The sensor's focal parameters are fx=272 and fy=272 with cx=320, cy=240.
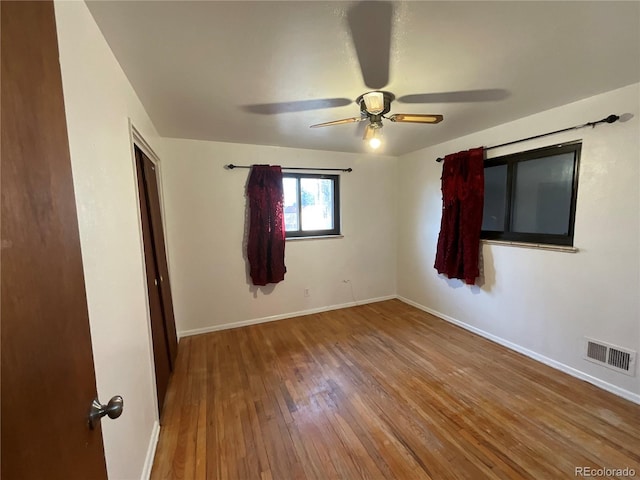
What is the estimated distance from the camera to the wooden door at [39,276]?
1.35 feet

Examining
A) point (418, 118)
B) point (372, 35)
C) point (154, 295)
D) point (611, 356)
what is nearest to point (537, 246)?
point (611, 356)

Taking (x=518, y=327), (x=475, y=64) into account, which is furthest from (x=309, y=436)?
(x=475, y=64)

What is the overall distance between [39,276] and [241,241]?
9.33ft

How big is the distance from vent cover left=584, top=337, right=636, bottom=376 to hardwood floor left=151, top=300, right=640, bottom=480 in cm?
21

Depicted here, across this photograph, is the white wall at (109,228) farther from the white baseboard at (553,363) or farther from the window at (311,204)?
the white baseboard at (553,363)

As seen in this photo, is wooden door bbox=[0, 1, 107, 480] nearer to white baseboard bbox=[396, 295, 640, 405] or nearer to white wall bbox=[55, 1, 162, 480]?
white wall bbox=[55, 1, 162, 480]

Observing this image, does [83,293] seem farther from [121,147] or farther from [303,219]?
[303,219]

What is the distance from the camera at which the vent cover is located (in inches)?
77.0

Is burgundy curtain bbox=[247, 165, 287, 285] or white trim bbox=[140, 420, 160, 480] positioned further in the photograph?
burgundy curtain bbox=[247, 165, 287, 285]

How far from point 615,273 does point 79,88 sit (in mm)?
3329

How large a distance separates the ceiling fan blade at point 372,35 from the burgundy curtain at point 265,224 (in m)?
1.79

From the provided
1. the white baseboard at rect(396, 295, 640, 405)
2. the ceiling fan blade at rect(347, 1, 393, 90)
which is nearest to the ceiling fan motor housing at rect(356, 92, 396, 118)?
the ceiling fan blade at rect(347, 1, 393, 90)

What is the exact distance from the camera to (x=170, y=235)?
3.00m

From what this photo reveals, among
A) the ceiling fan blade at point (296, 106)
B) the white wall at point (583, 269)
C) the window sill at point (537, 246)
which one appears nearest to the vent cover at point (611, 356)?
the white wall at point (583, 269)
